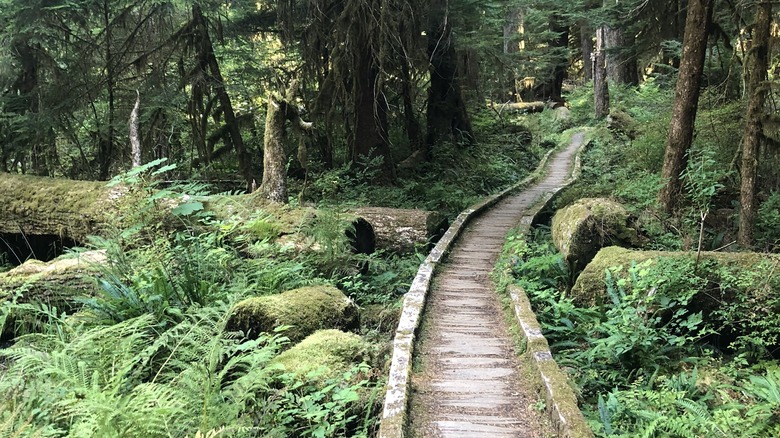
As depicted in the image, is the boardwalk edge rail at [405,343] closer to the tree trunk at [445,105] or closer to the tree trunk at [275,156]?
the tree trunk at [275,156]

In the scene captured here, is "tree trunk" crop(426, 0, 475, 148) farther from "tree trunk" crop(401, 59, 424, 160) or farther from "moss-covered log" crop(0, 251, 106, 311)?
"moss-covered log" crop(0, 251, 106, 311)

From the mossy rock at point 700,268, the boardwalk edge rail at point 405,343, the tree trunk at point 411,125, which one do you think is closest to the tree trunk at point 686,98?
the mossy rock at point 700,268

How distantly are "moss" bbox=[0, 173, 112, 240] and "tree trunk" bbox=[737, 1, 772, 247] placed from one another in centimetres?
1190

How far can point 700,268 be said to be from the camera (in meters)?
6.93

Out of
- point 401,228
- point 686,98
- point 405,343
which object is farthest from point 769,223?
point 405,343

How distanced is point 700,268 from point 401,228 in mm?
5320

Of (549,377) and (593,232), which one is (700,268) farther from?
(549,377)

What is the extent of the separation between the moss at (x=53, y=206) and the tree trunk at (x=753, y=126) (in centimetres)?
1190

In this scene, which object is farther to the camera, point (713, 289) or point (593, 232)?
point (593, 232)

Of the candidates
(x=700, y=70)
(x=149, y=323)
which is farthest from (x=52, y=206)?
(x=700, y=70)

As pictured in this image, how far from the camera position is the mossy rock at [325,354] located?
18.0 feet

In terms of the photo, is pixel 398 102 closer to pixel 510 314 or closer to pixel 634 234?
pixel 634 234

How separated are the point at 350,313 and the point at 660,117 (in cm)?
1168

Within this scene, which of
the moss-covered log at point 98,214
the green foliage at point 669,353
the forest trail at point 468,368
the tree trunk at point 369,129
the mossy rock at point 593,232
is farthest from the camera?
the tree trunk at point 369,129
